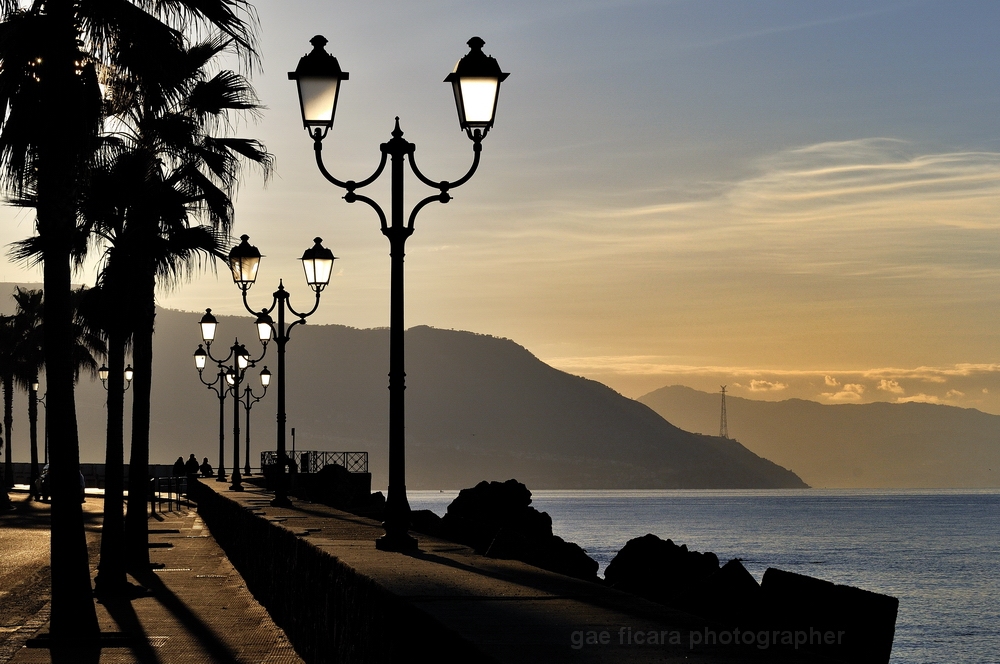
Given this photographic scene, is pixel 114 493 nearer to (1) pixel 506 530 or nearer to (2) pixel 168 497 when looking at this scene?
(1) pixel 506 530

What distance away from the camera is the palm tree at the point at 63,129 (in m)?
11.8

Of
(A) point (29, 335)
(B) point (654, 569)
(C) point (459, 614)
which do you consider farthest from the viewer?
(A) point (29, 335)

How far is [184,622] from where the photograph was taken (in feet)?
45.0

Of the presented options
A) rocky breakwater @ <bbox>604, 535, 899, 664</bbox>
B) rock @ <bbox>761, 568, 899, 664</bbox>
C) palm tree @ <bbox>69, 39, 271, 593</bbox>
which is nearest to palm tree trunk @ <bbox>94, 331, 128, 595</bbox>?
palm tree @ <bbox>69, 39, 271, 593</bbox>

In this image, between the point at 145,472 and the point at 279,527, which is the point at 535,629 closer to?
the point at 279,527

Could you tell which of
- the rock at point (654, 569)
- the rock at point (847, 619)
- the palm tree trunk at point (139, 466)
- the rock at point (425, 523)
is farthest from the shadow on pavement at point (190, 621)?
the rock at point (425, 523)

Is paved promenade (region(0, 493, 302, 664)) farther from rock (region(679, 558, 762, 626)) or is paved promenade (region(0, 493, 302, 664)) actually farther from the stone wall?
rock (region(679, 558, 762, 626))

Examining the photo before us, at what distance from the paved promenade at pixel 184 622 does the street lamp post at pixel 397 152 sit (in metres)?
1.74

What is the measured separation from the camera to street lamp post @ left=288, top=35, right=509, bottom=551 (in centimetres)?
1097

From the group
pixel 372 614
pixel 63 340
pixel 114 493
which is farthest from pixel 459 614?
pixel 114 493

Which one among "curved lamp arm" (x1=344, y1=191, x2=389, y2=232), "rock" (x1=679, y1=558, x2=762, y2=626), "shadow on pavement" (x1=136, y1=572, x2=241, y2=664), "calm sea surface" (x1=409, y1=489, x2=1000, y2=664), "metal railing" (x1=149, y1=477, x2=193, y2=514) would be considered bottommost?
"calm sea surface" (x1=409, y1=489, x2=1000, y2=664)

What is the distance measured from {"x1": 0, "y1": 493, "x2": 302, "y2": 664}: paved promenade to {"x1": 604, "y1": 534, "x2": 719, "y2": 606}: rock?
274 inches

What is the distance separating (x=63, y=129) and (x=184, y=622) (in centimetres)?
551

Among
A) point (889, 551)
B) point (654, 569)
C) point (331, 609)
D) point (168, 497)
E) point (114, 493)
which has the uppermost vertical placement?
point (114, 493)
